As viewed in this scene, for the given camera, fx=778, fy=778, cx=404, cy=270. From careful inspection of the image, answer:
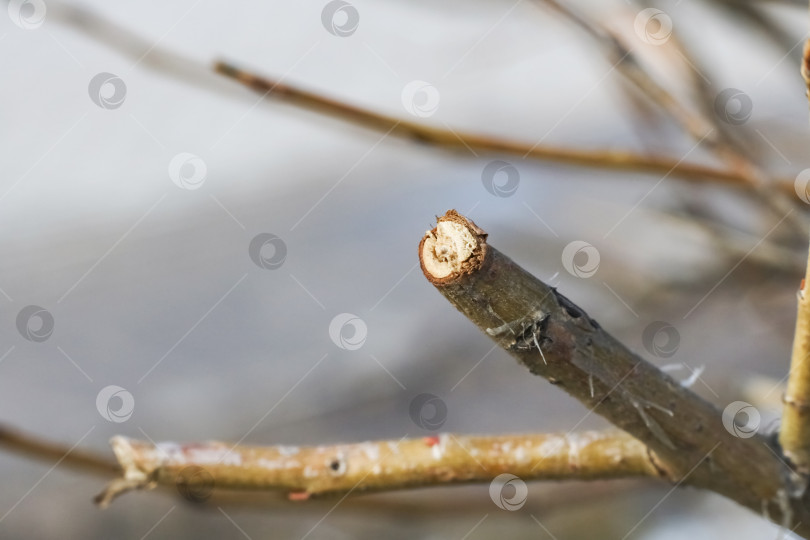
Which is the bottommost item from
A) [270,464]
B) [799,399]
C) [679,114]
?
[799,399]

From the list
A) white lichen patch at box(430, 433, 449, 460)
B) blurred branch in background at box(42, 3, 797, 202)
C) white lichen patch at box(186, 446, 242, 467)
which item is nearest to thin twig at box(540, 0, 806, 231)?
blurred branch in background at box(42, 3, 797, 202)

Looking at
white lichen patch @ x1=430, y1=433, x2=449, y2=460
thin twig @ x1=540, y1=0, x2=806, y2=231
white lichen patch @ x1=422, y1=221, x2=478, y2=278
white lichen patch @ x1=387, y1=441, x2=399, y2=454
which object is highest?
thin twig @ x1=540, y1=0, x2=806, y2=231

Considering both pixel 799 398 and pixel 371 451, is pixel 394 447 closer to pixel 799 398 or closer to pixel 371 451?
pixel 371 451

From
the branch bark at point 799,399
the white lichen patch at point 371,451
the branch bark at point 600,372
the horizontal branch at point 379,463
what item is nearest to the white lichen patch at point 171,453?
the horizontal branch at point 379,463

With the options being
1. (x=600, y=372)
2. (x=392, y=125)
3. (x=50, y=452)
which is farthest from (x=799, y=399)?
(x=50, y=452)

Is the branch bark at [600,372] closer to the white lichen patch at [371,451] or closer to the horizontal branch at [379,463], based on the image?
the horizontal branch at [379,463]

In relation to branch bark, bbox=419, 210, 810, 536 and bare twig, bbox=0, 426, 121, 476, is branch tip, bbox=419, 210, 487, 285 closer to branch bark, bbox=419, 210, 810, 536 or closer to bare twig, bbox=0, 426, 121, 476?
branch bark, bbox=419, 210, 810, 536
